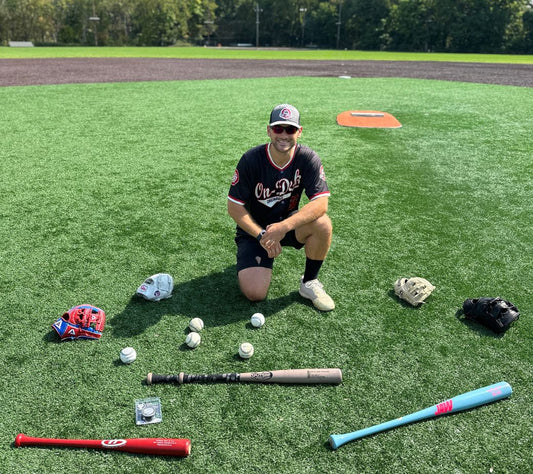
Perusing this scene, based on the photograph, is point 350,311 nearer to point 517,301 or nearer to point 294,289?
point 294,289

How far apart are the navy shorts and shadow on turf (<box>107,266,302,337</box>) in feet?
1.29

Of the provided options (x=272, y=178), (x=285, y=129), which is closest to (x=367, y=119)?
(x=272, y=178)

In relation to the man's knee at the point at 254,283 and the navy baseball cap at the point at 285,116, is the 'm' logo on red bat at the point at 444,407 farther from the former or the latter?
the navy baseball cap at the point at 285,116

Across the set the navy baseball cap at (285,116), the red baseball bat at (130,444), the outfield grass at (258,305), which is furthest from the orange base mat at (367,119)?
the red baseball bat at (130,444)

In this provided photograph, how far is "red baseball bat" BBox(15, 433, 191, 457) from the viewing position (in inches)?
110

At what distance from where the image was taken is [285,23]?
92.8 metres

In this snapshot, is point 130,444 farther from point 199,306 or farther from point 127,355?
point 199,306

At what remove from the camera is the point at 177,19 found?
7981cm

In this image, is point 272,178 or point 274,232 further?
point 272,178

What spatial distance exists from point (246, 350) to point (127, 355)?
1048 mm

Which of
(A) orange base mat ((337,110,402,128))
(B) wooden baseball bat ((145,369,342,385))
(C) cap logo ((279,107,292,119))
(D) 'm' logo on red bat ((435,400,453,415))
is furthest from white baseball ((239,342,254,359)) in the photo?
(A) orange base mat ((337,110,402,128))

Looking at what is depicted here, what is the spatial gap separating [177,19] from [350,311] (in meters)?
89.4

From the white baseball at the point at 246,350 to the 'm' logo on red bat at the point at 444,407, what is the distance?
159 centimetres

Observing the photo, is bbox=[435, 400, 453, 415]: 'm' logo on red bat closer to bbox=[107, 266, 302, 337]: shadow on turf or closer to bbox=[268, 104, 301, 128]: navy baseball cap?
bbox=[107, 266, 302, 337]: shadow on turf
